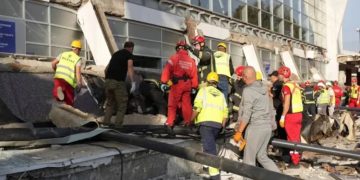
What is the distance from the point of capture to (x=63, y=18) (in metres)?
12.3

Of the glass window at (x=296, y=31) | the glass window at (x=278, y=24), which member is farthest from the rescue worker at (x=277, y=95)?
the glass window at (x=296, y=31)

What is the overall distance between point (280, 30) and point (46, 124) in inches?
861

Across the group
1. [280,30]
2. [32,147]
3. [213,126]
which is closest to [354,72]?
[280,30]

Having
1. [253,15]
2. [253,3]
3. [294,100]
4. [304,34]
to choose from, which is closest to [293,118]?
[294,100]

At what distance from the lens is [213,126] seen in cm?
748

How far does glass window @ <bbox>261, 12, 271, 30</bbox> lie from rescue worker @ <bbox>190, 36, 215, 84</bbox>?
1590 centimetres

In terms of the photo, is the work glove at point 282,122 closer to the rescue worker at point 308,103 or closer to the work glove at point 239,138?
the work glove at point 239,138

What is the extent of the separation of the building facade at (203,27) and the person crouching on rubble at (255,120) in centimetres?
602

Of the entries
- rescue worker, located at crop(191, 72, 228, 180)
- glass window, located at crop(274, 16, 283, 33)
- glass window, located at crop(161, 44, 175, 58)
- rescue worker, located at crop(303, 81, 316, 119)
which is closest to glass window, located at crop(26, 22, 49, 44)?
glass window, located at crop(161, 44, 175, 58)

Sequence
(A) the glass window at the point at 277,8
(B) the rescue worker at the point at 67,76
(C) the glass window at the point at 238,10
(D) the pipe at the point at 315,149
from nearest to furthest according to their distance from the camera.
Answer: (D) the pipe at the point at 315,149 < (B) the rescue worker at the point at 67,76 < (C) the glass window at the point at 238,10 < (A) the glass window at the point at 277,8

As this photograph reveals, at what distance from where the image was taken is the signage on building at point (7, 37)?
33.7 feet

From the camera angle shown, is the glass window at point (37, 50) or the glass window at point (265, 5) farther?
the glass window at point (265, 5)

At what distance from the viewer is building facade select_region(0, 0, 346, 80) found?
1127 cm

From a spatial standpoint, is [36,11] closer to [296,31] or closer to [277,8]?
[277,8]
